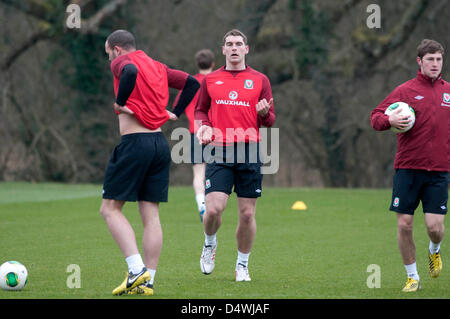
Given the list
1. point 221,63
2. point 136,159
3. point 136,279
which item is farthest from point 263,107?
point 221,63

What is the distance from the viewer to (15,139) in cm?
2555

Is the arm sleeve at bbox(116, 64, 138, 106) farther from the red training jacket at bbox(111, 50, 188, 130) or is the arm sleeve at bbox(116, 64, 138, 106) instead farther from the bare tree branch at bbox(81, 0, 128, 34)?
the bare tree branch at bbox(81, 0, 128, 34)

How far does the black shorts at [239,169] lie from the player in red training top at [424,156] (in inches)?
48.2

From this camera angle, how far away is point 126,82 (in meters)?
6.42

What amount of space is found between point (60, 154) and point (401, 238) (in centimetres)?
1990

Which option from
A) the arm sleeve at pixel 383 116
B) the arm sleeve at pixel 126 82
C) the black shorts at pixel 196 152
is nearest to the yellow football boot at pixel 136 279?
the arm sleeve at pixel 126 82

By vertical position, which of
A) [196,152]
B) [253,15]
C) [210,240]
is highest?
[253,15]

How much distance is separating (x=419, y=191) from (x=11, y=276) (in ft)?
11.9

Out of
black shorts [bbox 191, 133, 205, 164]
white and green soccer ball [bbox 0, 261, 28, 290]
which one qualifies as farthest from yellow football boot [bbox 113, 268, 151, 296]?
black shorts [bbox 191, 133, 205, 164]

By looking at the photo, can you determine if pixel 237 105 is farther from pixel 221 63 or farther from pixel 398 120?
pixel 221 63

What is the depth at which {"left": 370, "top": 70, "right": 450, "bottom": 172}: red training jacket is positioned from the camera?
23.0 ft

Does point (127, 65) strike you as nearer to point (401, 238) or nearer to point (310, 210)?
point (401, 238)

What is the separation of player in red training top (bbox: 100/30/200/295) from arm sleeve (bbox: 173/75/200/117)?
0.28 meters
